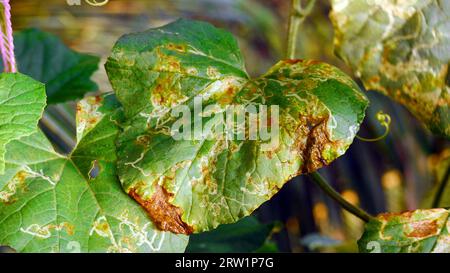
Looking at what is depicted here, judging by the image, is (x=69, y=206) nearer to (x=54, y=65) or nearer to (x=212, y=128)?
(x=212, y=128)

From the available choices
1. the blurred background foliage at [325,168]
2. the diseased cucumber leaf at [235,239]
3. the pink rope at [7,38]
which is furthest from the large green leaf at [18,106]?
the blurred background foliage at [325,168]

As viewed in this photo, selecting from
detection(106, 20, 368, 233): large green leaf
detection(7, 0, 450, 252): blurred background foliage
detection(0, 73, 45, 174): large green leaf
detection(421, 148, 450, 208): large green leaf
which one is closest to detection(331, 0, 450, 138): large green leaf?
detection(106, 20, 368, 233): large green leaf

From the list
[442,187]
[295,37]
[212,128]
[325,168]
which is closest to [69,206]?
[212,128]

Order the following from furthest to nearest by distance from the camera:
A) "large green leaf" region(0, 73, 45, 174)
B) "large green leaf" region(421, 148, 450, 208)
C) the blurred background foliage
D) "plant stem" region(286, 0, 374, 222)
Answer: the blurred background foliage < "large green leaf" region(421, 148, 450, 208) < "plant stem" region(286, 0, 374, 222) < "large green leaf" region(0, 73, 45, 174)

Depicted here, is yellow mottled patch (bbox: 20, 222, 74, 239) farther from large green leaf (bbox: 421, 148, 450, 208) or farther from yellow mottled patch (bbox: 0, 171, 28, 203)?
large green leaf (bbox: 421, 148, 450, 208)

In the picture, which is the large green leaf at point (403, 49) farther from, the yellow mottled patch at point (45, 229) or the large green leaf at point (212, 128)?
the yellow mottled patch at point (45, 229)

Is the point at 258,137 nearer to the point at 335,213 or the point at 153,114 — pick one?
the point at 153,114

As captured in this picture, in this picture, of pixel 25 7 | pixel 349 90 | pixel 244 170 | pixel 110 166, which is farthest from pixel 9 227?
pixel 25 7
